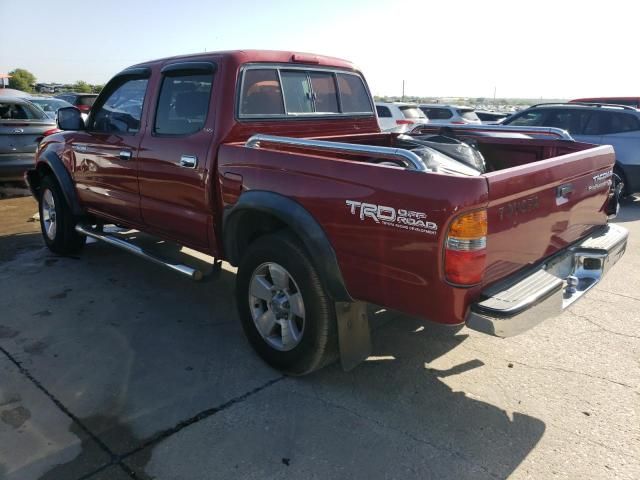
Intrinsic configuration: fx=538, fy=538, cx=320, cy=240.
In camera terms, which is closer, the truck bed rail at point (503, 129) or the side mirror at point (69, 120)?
the truck bed rail at point (503, 129)

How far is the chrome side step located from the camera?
3.94 m

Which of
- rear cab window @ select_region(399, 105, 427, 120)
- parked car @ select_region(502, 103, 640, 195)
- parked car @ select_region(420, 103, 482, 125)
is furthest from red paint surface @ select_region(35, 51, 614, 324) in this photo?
parked car @ select_region(420, 103, 482, 125)

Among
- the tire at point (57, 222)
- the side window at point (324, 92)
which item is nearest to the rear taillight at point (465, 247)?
the side window at point (324, 92)

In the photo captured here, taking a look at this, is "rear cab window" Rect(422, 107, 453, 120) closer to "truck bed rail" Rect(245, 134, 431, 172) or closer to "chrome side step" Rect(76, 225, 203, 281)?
"chrome side step" Rect(76, 225, 203, 281)

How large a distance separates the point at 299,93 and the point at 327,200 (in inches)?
68.8

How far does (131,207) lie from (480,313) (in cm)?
334

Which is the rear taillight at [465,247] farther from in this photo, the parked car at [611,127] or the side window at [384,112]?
the side window at [384,112]

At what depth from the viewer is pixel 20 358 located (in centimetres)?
371

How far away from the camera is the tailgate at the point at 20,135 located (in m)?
9.10

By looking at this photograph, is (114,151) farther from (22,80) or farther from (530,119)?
(22,80)

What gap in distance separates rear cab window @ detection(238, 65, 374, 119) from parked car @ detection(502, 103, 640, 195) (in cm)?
595

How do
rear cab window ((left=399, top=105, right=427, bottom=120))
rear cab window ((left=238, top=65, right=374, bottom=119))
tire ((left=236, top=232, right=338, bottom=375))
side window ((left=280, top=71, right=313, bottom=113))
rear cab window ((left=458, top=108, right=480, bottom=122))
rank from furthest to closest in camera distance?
rear cab window ((left=458, top=108, right=480, bottom=122)), rear cab window ((left=399, top=105, right=427, bottom=120)), side window ((left=280, top=71, right=313, bottom=113)), rear cab window ((left=238, top=65, right=374, bottom=119)), tire ((left=236, top=232, right=338, bottom=375))

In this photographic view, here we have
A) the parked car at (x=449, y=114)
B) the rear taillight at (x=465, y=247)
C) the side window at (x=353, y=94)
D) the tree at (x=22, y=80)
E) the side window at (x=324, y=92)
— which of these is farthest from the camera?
the tree at (x=22, y=80)

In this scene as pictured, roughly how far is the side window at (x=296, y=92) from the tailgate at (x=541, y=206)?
81.0 inches
